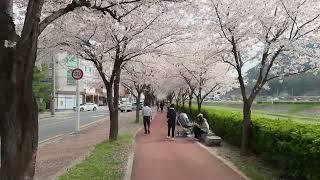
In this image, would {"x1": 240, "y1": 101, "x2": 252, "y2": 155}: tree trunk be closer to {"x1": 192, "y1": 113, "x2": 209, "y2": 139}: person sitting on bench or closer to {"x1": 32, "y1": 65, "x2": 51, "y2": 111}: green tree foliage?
{"x1": 192, "y1": 113, "x2": 209, "y2": 139}: person sitting on bench

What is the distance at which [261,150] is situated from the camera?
12.8 m

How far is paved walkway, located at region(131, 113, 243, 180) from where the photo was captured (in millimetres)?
10250

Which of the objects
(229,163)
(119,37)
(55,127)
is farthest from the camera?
(55,127)

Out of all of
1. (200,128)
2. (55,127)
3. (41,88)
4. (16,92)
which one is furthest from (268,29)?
(41,88)

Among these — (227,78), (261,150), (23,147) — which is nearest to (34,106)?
(23,147)

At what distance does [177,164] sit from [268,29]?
5.01m

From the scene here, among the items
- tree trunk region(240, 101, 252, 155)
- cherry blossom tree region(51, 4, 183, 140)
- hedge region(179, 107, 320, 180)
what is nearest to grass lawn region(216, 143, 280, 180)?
hedge region(179, 107, 320, 180)

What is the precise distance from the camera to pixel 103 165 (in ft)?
37.4

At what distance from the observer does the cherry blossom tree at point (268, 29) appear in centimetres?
1311

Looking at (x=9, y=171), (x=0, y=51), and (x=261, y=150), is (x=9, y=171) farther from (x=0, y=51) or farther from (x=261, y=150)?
(x=261, y=150)

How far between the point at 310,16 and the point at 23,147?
1020cm

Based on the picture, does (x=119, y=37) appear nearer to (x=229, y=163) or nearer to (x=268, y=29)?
(x=268, y=29)

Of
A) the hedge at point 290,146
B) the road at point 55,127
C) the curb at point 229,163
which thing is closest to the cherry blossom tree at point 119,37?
the curb at point 229,163

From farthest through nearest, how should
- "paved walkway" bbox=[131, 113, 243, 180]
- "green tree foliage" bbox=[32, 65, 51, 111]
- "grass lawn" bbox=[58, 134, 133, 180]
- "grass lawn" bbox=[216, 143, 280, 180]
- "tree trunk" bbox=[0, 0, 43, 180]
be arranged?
"green tree foliage" bbox=[32, 65, 51, 111] < "grass lawn" bbox=[216, 143, 280, 180] < "paved walkway" bbox=[131, 113, 243, 180] < "grass lawn" bbox=[58, 134, 133, 180] < "tree trunk" bbox=[0, 0, 43, 180]
